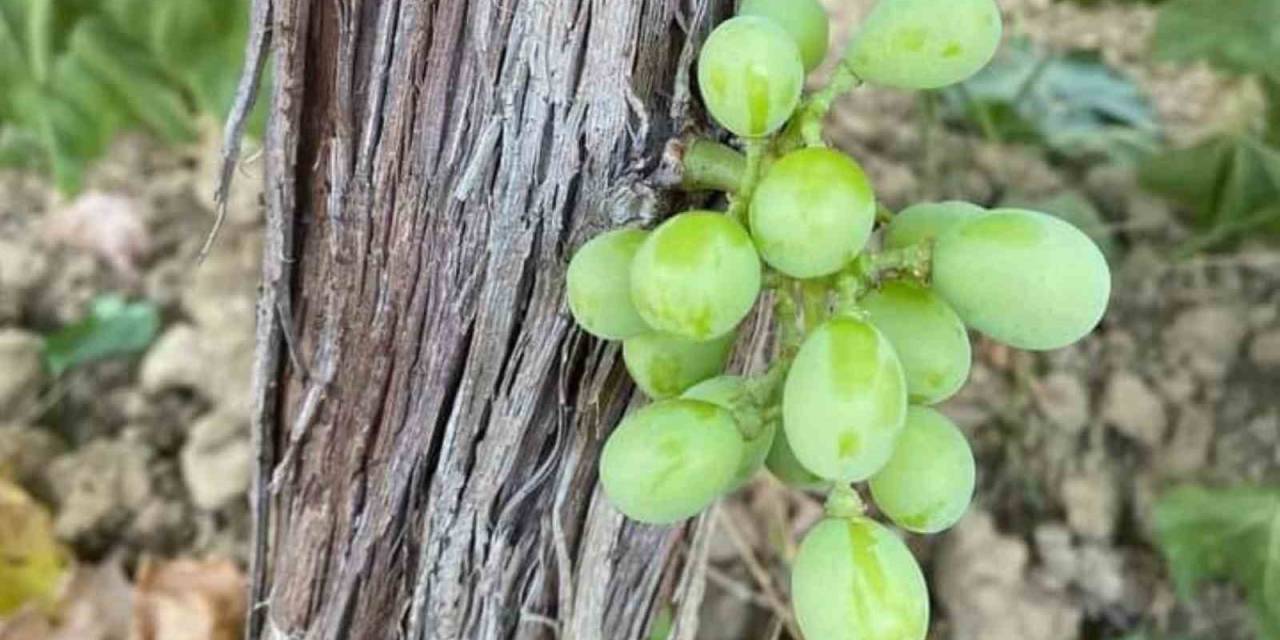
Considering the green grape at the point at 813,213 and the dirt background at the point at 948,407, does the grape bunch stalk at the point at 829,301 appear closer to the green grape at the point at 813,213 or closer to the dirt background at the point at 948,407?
the green grape at the point at 813,213

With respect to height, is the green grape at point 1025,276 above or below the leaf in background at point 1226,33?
below

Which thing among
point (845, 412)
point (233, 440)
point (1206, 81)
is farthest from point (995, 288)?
point (1206, 81)

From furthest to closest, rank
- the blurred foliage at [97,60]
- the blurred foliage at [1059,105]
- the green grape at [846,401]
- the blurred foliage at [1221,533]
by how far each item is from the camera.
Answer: the blurred foliage at [1059,105], the blurred foliage at [97,60], the blurred foliage at [1221,533], the green grape at [846,401]

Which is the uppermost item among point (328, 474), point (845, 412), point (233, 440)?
point (845, 412)

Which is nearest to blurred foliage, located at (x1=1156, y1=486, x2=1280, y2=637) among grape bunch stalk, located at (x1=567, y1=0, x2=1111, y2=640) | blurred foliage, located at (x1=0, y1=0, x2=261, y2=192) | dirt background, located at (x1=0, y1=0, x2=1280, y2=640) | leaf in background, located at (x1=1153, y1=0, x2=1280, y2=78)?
dirt background, located at (x1=0, y1=0, x2=1280, y2=640)

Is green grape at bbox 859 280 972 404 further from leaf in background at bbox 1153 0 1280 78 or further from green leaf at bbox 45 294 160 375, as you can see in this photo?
green leaf at bbox 45 294 160 375

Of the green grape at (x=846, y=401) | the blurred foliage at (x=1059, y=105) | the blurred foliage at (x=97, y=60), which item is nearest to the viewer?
the green grape at (x=846, y=401)

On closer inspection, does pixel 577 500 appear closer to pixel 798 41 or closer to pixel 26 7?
pixel 798 41

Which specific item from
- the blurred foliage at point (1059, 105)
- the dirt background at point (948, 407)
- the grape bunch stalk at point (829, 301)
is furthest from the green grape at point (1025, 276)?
the blurred foliage at point (1059, 105)
